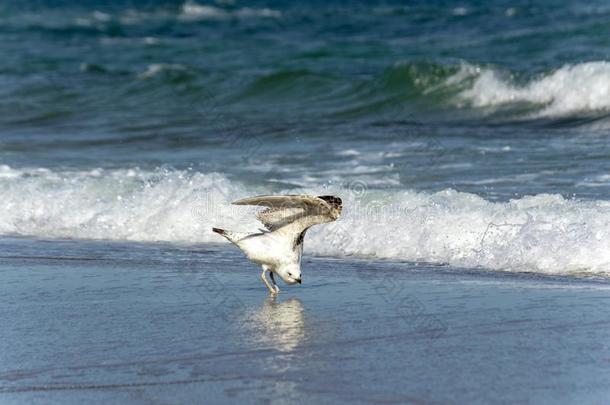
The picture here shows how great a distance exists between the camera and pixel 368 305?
7.56 metres

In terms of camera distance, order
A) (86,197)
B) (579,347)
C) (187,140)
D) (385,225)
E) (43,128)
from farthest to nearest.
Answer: (43,128) < (187,140) < (86,197) < (385,225) < (579,347)

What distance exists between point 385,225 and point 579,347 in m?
3.91

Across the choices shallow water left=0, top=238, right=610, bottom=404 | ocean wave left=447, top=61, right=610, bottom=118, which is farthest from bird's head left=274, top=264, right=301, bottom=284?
ocean wave left=447, top=61, right=610, bottom=118

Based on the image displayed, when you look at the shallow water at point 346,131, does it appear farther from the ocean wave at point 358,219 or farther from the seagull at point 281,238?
the seagull at point 281,238

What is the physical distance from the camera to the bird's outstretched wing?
291 inches

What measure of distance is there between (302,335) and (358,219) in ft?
11.9

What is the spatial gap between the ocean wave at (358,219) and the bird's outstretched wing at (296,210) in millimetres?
1856

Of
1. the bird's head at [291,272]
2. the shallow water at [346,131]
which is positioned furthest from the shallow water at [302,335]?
the shallow water at [346,131]

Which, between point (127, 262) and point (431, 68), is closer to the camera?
point (127, 262)

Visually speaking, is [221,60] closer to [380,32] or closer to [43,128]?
[380,32]

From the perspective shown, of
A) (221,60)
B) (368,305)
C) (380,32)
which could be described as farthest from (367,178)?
(380,32)

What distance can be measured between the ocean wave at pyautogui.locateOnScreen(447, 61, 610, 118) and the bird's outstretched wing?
31.1 ft

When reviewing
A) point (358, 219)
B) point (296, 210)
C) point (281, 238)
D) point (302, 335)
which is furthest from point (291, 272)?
point (358, 219)

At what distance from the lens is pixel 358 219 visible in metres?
10.3
